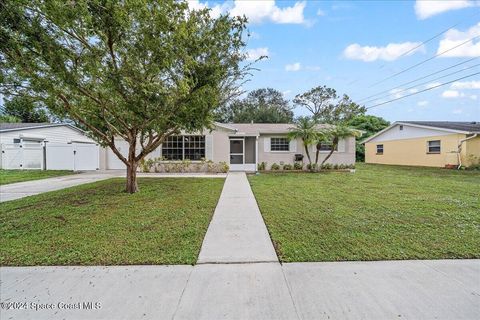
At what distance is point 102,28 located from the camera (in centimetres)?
592

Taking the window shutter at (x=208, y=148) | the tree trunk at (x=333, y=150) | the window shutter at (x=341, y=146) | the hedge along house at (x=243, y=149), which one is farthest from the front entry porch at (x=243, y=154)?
the window shutter at (x=341, y=146)

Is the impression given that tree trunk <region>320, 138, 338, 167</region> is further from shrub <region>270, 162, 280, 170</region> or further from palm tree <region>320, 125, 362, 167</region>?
shrub <region>270, 162, 280, 170</region>

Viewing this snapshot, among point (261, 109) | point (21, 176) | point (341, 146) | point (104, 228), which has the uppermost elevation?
point (261, 109)

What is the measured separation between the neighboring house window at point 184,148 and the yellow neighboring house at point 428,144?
709 inches

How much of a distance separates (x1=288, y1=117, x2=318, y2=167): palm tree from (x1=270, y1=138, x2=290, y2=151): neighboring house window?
58.2 inches

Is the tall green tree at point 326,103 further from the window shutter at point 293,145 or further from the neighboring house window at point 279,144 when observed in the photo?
the neighboring house window at point 279,144

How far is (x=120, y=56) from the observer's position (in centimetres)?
691

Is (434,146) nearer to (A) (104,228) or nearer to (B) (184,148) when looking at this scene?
(B) (184,148)

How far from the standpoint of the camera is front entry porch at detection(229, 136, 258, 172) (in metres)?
16.7

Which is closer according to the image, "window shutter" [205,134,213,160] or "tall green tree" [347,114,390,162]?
"window shutter" [205,134,213,160]

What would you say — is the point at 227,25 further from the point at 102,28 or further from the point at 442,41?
the point at 442,41

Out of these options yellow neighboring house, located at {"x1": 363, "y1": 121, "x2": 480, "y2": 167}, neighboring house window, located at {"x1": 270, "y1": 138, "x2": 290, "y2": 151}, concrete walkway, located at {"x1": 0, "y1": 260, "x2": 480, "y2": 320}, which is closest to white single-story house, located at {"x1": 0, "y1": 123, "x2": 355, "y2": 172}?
neighboring house window, located at {"x1": 270, "y1": 138, "x2": 290, "y2": 151}

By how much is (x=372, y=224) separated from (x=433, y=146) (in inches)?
764

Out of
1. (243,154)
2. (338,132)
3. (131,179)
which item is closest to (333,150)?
(338,132)
